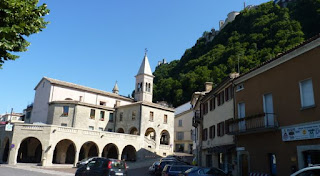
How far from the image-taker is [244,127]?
18312 mm

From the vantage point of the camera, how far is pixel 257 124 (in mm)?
16938

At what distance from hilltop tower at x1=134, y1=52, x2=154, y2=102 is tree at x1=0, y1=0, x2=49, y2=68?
165 feet

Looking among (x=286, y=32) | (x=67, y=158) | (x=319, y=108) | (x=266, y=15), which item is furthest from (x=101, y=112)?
(x=266, y=15)

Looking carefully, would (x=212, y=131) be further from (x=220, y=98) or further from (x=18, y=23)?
(x=18, y=23)

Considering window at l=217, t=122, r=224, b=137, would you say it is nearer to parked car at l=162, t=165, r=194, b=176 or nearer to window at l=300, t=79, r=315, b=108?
parked car at l=162, t=165, r=194, b=176

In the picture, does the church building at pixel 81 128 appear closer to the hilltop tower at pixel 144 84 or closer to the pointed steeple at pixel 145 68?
the hilltop tower at pixel 144 84

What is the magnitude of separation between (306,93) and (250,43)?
68.1 meters

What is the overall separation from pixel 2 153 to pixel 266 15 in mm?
78498

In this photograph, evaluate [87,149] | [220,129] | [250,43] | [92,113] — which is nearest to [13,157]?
[87,149]

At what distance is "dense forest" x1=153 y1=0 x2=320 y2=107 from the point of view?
2608 inches

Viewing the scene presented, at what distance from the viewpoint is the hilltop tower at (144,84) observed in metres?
60.5

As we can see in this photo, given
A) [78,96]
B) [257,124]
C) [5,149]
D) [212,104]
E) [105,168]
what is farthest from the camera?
[78,96]

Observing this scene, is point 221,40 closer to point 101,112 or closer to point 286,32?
point 286,32

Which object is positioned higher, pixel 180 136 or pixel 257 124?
pixel 180 136
